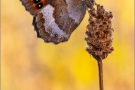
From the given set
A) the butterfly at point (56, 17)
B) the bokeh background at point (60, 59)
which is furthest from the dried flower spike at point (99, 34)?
the bokeh background at point (60, 59)

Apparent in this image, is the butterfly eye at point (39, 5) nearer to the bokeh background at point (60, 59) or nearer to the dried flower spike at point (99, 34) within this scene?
the dried flower spike at point (99, 34)

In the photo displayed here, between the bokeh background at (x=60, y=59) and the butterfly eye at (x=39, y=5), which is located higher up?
the butterfly eye at (x=39, y=5)

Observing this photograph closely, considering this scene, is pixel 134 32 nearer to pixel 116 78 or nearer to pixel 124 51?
pixel 124 51

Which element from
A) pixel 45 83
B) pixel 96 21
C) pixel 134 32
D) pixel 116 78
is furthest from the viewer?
pixel 134 32

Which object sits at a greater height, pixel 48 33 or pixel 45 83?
pixel 48 33

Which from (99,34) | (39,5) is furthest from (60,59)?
(99,34)

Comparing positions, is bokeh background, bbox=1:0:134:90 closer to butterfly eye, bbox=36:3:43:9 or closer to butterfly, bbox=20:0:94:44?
butterfly, bbox=20:0:94:44

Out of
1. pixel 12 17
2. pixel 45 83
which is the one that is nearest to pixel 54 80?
pixel 45 83
